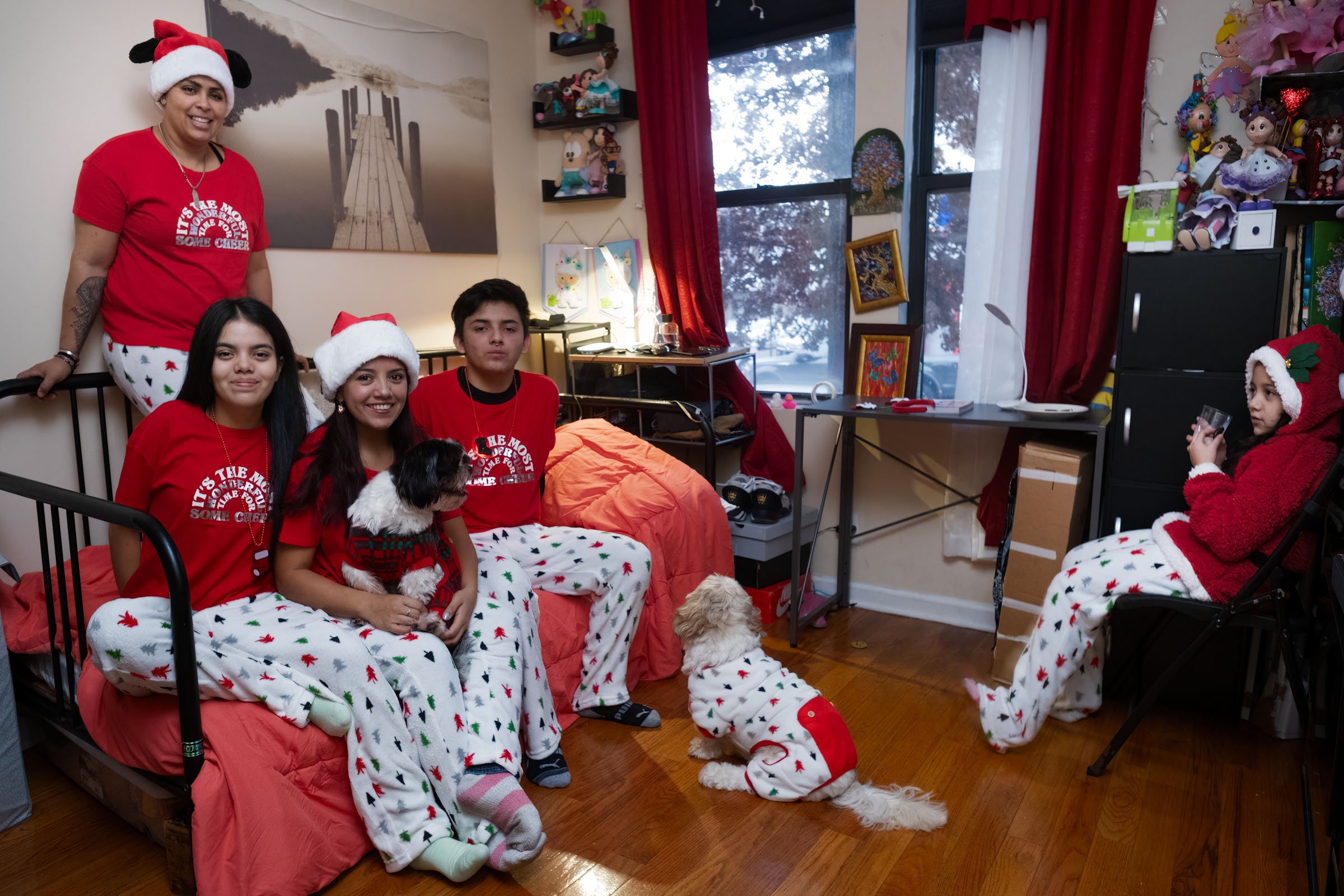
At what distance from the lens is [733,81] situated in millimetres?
3422

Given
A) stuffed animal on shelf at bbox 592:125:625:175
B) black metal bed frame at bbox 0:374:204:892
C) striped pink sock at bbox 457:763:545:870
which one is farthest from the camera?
stuffed animal on shelf at bbox 592:125:625:175

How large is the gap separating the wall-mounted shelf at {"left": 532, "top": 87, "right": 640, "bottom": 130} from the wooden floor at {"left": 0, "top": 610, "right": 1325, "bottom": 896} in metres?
2.27

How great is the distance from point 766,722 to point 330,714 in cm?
87

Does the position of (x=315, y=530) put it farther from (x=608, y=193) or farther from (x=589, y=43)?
(x=589, y=43)

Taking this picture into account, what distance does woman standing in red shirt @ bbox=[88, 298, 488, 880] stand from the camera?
1.63m

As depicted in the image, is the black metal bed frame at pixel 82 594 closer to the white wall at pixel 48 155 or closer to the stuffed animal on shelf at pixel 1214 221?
the white wall at pixel 48 155

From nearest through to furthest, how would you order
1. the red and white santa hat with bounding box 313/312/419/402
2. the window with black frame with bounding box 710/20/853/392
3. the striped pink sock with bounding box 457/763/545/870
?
the striped pink sock with bounding box 457/763/545/870 → the red and white santa hat with bounding box 313/312/419/402 → the window with black frame with bounding box 710/20/853/392

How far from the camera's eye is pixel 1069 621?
81.5 inches

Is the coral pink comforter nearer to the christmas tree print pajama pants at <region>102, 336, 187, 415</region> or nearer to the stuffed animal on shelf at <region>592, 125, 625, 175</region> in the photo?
the christmas tree print pajama pants at <region>102, 336, 187, 415</region>

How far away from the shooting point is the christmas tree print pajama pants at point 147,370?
7.32 ft

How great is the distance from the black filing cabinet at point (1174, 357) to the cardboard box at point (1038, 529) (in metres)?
0.09

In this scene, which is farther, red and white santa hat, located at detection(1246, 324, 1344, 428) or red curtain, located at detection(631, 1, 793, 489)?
red curtain, located at detection(631, 1, 793, 489)

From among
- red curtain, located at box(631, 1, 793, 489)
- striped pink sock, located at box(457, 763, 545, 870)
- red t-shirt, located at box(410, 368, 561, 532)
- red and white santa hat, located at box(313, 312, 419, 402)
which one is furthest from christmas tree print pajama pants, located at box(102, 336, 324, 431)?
red curtain, located at box(631, 1, 793, 489)

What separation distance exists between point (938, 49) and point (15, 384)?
286 centimetres
